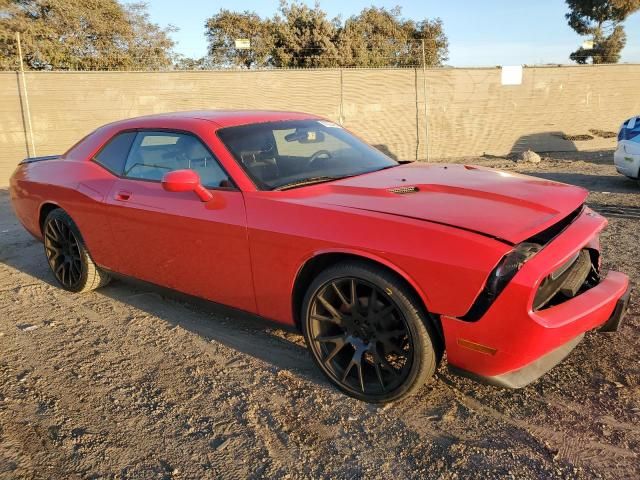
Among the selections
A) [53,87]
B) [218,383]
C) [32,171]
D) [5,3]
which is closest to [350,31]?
[5,3]

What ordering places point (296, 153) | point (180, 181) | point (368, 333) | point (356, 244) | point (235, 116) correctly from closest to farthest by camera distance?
point (356, 244) → point (368, 333) → point (180, 181) → point (296, 153) → point (235, 116)

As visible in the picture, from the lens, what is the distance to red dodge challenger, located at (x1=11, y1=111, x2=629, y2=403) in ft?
7.63

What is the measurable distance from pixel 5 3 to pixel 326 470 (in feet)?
72.7

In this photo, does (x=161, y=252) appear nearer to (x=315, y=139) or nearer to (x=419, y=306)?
(x=315, y=139)

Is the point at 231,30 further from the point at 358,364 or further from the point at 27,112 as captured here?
the point at 358,364

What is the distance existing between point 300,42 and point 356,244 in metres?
25.8

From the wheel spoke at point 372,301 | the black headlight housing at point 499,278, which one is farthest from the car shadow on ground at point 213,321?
the black headlight housing at point 499,278

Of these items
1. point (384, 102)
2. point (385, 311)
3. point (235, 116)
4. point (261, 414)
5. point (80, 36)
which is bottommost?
point (261, 414)

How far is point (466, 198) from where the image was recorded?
2.75 metres

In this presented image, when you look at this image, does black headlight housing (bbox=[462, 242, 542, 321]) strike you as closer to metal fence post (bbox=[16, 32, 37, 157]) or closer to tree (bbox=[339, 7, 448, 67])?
metal fence post (bbox=[16, 32, 37, 157])

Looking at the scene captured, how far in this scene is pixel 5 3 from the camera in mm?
18766

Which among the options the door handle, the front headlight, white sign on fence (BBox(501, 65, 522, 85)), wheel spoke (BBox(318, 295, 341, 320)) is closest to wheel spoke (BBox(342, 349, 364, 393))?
wheel spoke (BBox(318, 295, 341, 320))

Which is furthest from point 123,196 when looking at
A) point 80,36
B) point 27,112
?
point 80,36

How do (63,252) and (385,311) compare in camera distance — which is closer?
(385,311)
